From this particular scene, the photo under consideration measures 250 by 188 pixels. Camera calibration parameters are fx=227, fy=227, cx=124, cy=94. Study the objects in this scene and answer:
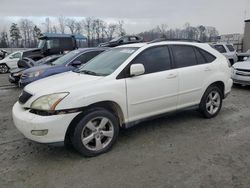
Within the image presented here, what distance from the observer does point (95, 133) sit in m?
3.48

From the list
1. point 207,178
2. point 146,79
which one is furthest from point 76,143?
point 207,178

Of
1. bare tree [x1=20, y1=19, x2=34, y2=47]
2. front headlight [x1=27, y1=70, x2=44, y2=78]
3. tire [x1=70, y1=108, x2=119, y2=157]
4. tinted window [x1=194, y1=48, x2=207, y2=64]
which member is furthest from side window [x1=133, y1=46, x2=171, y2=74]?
bare tree [x1=20, y1=19, x2=34, y2=47]

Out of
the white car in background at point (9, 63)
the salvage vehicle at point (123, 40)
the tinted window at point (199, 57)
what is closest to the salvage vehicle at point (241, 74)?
the tinted window at point (199, 57)

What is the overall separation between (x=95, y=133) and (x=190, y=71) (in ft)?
7.44

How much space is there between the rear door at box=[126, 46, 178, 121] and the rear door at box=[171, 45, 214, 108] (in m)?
0.17

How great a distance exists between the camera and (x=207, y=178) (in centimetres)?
290

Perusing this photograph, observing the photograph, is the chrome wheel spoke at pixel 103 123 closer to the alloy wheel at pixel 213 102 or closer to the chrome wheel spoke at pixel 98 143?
the chrome wheel spoke at pixel 98 143

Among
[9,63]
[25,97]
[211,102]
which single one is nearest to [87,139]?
[25,97]

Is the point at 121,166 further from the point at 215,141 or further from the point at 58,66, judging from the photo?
the point at 58,66

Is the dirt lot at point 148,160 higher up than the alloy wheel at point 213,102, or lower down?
lower down

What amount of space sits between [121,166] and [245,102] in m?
4.88

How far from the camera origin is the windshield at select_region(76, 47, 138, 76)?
390 centimetres

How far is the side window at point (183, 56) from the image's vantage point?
4418 millimetres

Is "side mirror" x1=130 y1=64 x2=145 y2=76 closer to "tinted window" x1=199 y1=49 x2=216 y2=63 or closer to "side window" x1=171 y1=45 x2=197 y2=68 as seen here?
"side window" x1=171 y1=45 x2=197 y2=68
